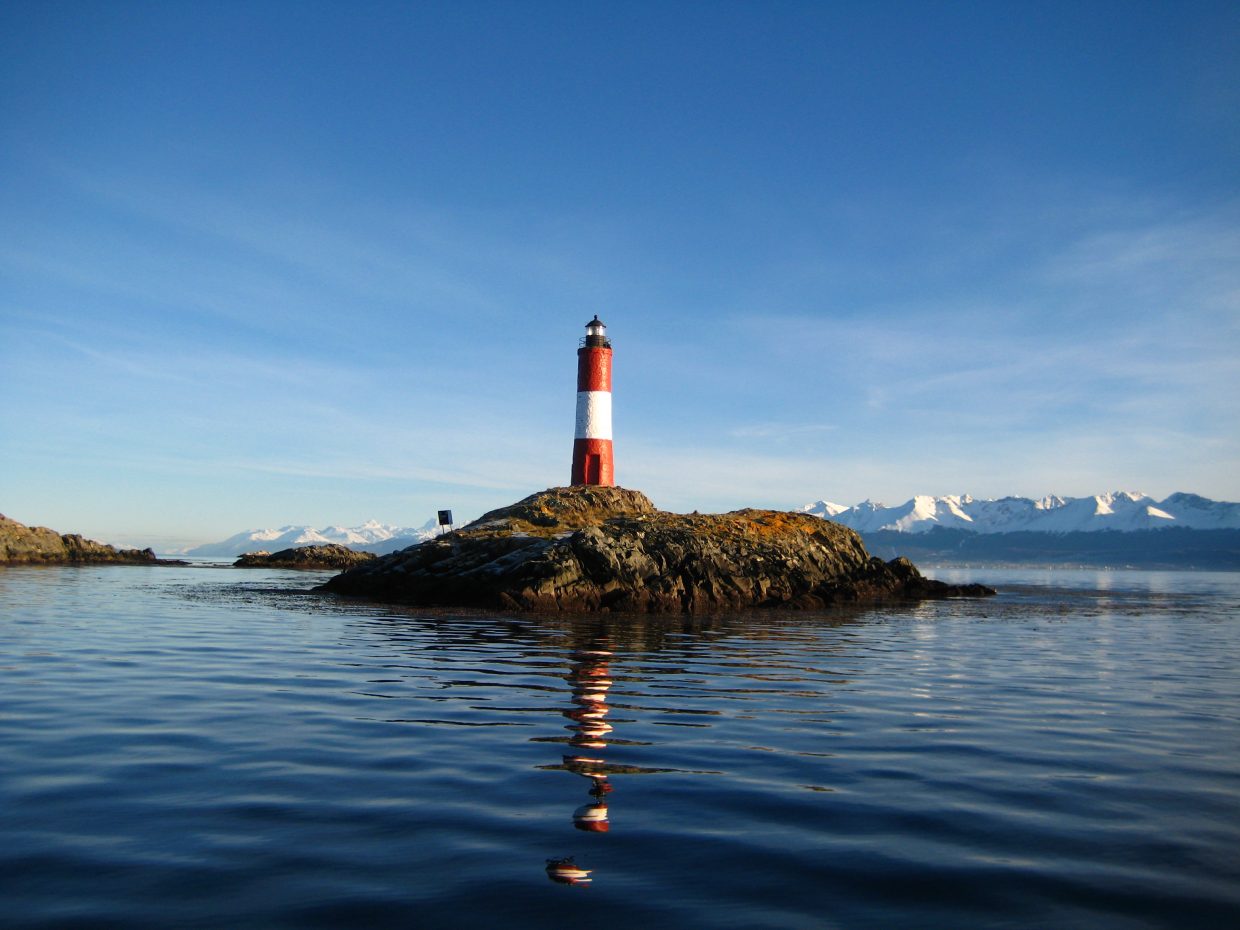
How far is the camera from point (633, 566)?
38750mm

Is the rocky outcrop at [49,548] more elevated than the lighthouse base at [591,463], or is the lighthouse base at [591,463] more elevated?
the lighthouse base at [591,463]

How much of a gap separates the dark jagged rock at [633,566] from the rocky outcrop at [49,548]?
50639 millimetres

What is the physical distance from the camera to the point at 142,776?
336 inches

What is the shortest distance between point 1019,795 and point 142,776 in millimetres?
7969

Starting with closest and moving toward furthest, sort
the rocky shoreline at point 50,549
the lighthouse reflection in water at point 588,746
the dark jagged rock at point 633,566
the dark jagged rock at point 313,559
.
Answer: the lighthouse reflection in water at point 588,746 → the dark jagged rock at point 633,566 → the rocky shoreline at point 50,549 → the dark jagged rock at point 313,559

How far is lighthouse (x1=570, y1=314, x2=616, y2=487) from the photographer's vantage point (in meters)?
56.4

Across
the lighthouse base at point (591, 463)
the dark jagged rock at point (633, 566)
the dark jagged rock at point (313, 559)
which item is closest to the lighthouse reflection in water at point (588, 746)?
the dark jagged rock at point (633, 566)

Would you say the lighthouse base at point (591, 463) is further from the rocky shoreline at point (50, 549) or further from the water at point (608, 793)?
the rocky shoreline at point (50, 549)

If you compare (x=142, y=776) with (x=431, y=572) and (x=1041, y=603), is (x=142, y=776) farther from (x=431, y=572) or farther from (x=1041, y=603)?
(x=1041, y=603)

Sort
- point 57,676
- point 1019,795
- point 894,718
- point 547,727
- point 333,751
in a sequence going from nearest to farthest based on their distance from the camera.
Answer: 1. point 1019,795
2. point 333,751
3. point 547,727
4. point 894,718
5. point 57,676

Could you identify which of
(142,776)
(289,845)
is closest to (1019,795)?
(289,845)

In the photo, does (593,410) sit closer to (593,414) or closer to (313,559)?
(593,414)

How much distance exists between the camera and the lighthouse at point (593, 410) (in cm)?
5638

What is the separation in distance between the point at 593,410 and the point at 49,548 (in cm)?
6251
